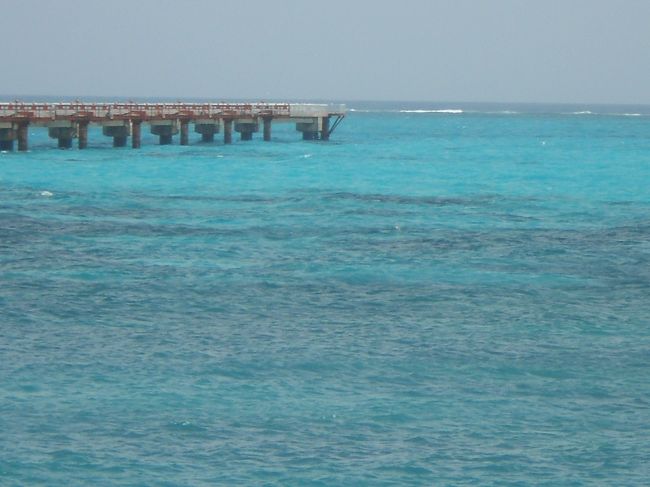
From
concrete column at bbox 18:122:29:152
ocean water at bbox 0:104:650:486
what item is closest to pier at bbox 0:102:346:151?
concrete column at bbox 18:122:29:152

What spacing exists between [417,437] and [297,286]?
9.96 metres

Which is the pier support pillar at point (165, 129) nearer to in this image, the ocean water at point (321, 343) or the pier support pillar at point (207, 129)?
the pier support pillar at point (207, 129)

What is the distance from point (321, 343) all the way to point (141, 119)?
4915 centimetres

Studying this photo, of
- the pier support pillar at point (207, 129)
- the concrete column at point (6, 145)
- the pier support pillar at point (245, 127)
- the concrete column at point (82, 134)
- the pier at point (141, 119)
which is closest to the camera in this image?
the pier at point (141, 119)

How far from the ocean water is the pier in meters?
21.0

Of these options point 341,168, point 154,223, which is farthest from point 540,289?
point 341,168

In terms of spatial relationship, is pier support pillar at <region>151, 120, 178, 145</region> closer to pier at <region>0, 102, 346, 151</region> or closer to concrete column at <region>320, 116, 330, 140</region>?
pier at <region>0, 102, 346, 151</region>

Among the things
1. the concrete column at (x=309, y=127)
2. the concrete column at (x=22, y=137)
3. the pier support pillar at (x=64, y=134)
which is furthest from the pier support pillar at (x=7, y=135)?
the concrete column at (x=309, y=127)

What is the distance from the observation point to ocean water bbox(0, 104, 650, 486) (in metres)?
15.4

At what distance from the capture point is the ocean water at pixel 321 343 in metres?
15.4

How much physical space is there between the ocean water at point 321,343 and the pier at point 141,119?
69.1ft

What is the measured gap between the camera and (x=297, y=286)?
25.8 metres

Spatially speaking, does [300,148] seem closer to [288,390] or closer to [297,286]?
[297,286]

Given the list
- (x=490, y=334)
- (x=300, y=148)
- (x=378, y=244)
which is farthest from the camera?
(x=300, y=148)
